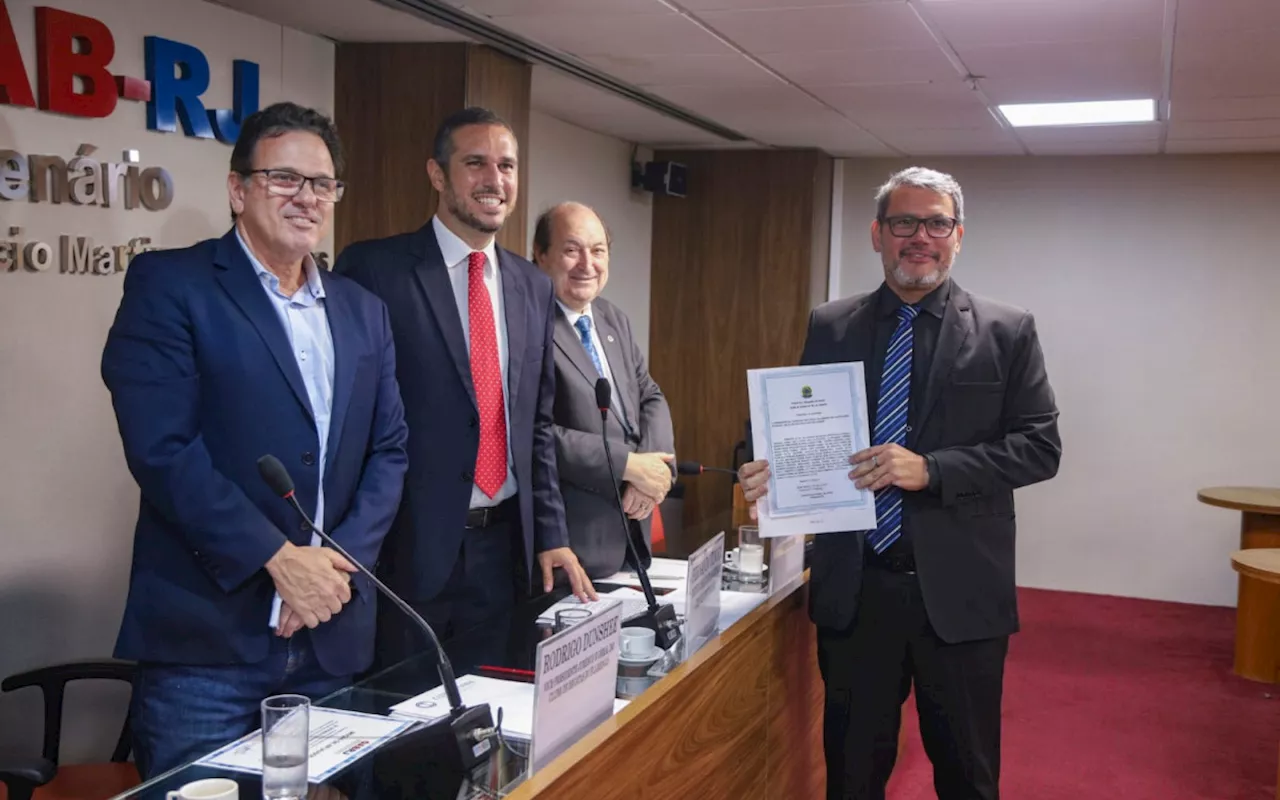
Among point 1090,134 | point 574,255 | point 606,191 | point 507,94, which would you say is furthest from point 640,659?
point 606,191

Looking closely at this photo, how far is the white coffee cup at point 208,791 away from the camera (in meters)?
1.33

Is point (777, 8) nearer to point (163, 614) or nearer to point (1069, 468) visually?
point (163, 614)

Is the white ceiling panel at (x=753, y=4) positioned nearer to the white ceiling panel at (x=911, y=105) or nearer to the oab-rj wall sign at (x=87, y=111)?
the white ceiling panel at (x=911, y=105)

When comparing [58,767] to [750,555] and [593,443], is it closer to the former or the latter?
[593,443]

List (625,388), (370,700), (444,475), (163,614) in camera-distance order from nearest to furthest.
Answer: (370,700) < (163,614) < (444,475) < (625,388)

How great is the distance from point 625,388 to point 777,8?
1.24 m

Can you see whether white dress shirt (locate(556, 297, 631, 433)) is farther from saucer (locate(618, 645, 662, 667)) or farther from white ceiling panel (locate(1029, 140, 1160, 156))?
white ceiling panel (locate(1029, 140, 1160, 156))

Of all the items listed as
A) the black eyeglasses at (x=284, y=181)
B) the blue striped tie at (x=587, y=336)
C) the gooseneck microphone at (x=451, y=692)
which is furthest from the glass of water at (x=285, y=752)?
the blue striped tie at (x=587, y=336)

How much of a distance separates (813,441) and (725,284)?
4621mm

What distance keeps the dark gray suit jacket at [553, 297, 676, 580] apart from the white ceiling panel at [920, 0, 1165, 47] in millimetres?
1386

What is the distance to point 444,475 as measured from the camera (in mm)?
2373

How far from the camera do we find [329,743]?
5.17 feet

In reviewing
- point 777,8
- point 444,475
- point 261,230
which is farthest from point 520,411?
point 777,8

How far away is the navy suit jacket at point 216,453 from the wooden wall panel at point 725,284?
4982 millimetres
